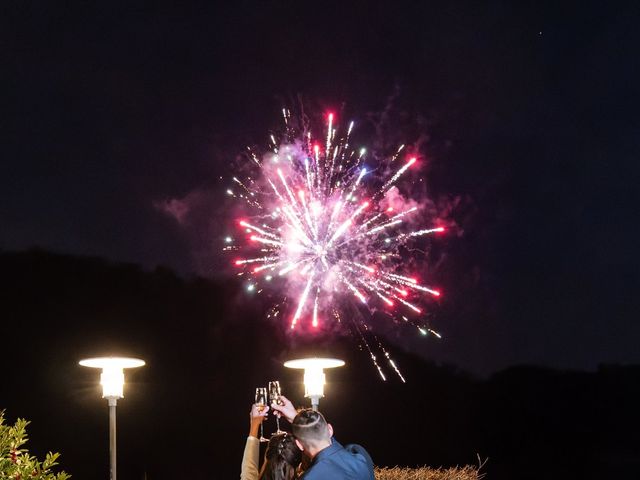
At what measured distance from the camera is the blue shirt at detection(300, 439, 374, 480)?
9.59 feet

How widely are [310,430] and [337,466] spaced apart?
21 centimetres

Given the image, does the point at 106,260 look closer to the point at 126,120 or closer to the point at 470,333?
the point at 126,120

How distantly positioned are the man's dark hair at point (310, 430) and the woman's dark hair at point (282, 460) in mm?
269

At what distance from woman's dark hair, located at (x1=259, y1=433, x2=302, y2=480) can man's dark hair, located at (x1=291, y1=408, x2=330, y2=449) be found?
269mm

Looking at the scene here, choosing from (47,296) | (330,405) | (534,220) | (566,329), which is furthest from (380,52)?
(566,329)

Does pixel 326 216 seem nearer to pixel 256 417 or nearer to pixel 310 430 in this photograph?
pixel 256 417

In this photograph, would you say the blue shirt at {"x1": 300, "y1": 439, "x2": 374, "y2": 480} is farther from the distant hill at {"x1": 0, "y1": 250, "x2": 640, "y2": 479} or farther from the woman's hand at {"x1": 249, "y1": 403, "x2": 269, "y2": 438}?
the distant hill at {"x1": 0, "y1": 250, "x2": 640, "y2": 479}

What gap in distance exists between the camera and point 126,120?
13656mm

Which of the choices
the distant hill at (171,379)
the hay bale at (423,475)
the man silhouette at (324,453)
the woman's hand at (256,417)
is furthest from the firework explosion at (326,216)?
the man silhouette at (324,453)

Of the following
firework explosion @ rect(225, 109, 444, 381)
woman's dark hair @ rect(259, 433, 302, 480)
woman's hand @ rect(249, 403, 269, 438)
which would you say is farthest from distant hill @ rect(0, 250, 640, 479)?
woman's dark hair @ rect(259, 433, 302, 480)

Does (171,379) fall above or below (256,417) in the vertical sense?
above

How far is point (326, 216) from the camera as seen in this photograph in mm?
9844

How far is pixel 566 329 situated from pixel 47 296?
22.7 meters

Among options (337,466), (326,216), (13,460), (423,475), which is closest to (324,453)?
(337,466)
